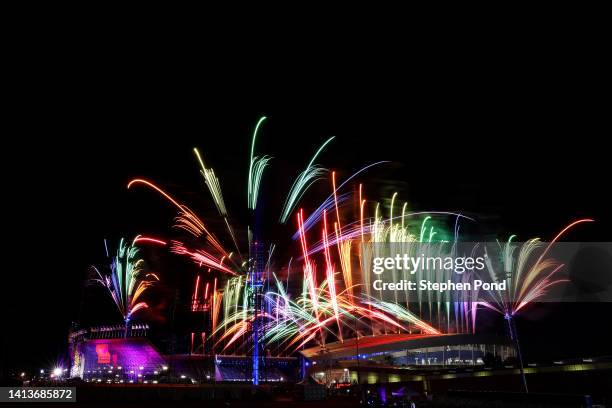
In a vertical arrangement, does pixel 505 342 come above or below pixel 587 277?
below

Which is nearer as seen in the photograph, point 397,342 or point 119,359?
point 397,342

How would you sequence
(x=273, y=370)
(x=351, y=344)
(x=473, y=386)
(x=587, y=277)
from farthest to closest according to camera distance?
(x=273, y=370) < (x=351, y=344) < (x=587, y=277) < (x=473, y=386)

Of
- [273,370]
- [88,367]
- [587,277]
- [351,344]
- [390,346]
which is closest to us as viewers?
[587,277]

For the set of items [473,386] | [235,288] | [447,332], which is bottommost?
[473,386]

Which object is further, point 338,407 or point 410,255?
point 410,255

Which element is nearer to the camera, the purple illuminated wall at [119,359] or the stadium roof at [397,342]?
the stadium roof at [397,342]

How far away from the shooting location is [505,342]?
73.9 meters

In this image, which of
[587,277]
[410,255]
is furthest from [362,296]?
[587,277]

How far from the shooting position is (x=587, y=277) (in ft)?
207

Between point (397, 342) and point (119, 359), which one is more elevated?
point (397, 342)

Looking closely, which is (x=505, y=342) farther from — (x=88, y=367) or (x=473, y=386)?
(x=88, y=367)

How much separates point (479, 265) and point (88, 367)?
7560cm

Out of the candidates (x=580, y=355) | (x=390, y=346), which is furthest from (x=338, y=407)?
(x=580, y=355)

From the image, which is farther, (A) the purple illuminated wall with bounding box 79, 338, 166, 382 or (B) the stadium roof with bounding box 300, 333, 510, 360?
(A) the purple illuminated wall with bounding box 79, 338, 166, 382
